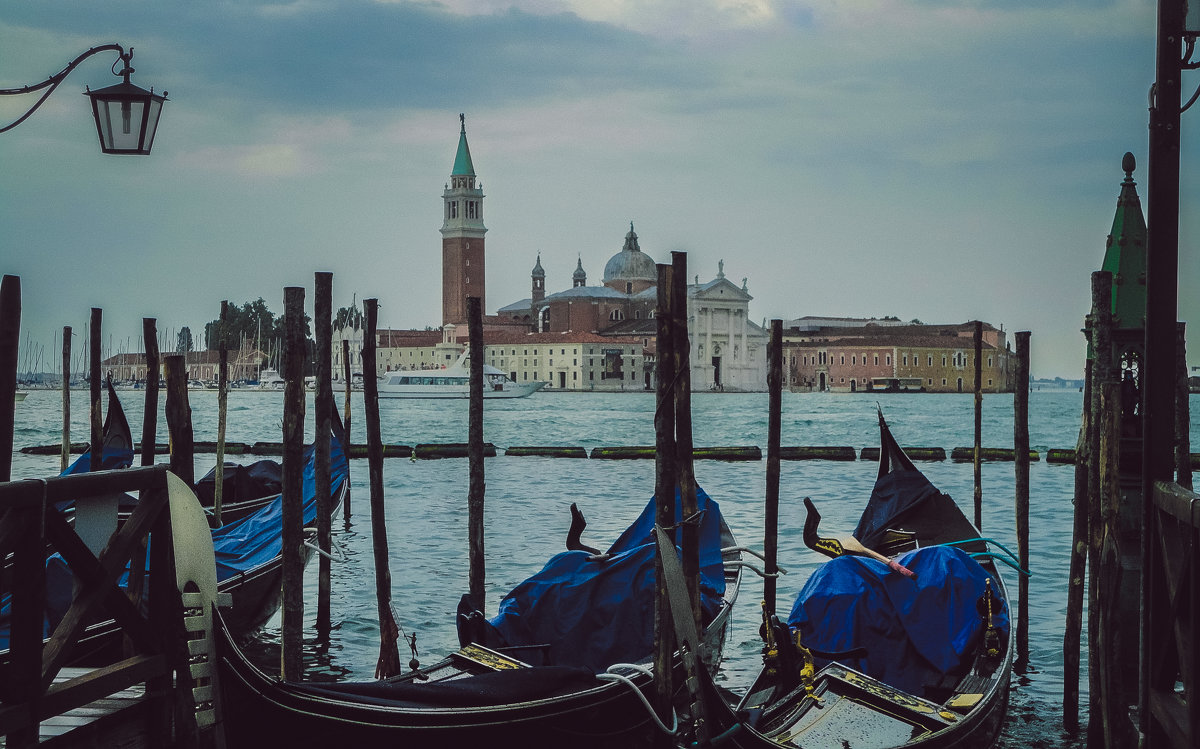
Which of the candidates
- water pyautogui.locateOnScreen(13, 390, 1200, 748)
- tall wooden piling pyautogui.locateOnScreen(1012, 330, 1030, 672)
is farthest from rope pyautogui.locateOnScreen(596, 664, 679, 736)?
tall wooden piling pyautogui.locateOnScreen(1012, 330, 1030, 672)

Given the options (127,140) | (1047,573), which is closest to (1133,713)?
(127,140)

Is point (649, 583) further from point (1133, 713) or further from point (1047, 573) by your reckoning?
point (1047, 573)

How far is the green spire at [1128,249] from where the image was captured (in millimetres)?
3605

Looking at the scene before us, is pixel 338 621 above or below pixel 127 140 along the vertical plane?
below

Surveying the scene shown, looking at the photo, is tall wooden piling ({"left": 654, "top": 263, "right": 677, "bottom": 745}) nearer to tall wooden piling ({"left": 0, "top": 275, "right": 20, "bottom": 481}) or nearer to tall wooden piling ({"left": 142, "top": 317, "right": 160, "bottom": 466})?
tall wooden piling ({"left": 0, "top": 275, "right": 20, "bottom": 481})

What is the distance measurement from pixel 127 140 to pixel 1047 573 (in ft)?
21.3

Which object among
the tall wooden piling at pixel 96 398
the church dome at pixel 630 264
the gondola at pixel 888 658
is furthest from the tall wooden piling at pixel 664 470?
the church dome at pixel 630 264

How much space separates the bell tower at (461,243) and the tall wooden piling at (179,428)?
5055 cm

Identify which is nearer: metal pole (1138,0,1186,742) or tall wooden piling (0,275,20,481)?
metal pole (1138,0,1186,742)

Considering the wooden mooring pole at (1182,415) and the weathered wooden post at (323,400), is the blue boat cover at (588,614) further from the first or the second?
the wooden mooring pole at (1182,415)

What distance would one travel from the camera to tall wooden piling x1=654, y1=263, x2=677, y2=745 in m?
3.15

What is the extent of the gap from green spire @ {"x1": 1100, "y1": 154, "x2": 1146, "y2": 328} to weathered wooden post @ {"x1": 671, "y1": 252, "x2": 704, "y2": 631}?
129 cm

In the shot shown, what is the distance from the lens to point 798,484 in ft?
48.0

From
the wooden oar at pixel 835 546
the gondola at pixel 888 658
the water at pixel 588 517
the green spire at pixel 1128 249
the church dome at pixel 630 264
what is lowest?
the water at pixel 588 517
